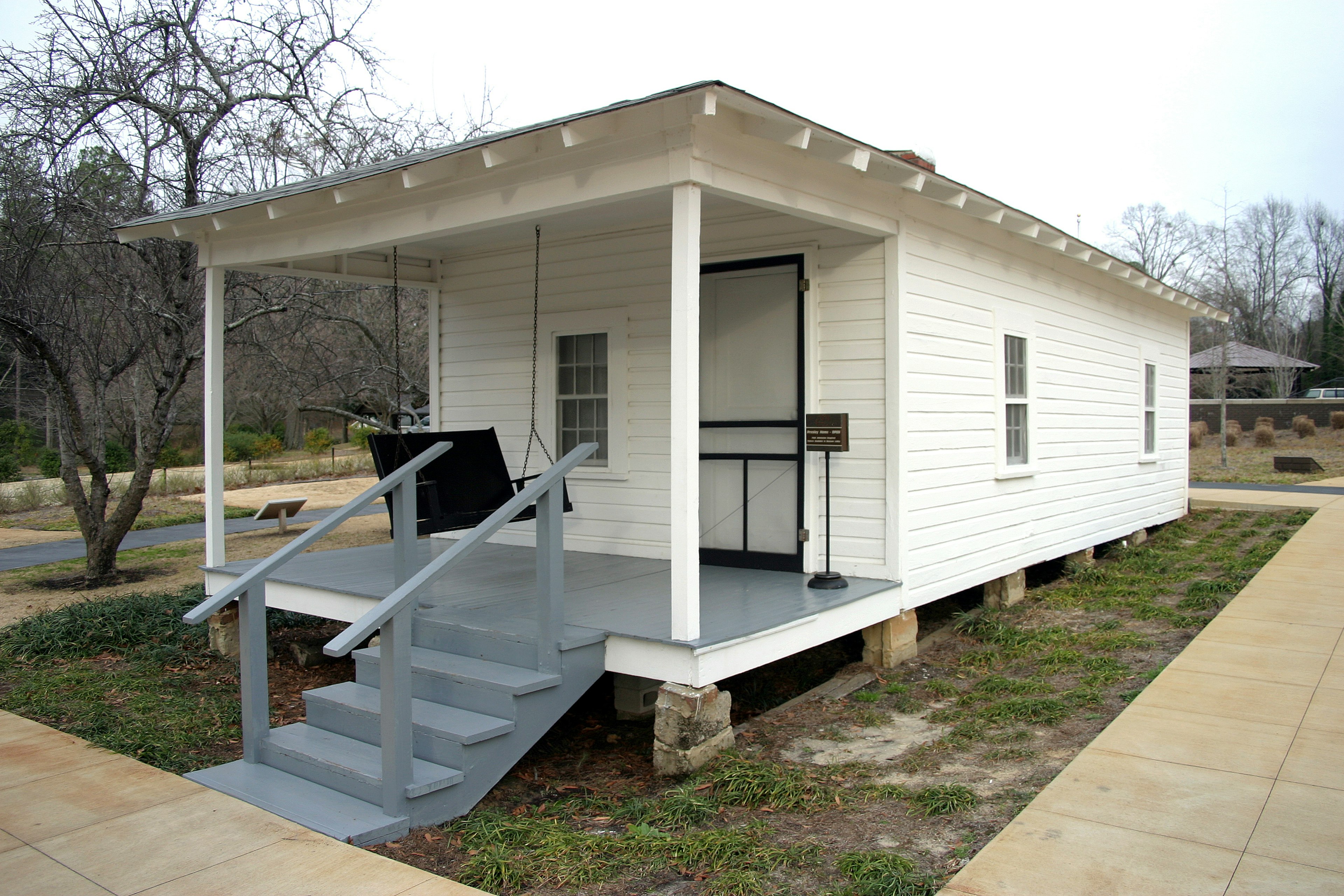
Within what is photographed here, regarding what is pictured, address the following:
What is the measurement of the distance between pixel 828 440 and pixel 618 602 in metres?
1.60

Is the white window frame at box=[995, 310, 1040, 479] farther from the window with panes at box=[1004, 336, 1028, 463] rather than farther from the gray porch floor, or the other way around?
the gray porch floor

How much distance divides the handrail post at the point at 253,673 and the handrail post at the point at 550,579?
1283 mm

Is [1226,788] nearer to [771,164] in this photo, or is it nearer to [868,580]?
[868,580]

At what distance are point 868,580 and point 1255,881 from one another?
10.1ft

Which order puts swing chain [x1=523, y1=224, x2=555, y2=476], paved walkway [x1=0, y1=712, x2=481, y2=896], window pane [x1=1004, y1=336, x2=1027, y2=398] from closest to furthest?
paved walkway [x1=0, y1=712, x2=481, y2=896]
swing chain [x1=523, y1=224, x2=555, y2=476]
window pane [x1=1004, y1=336, x2=1027, y2=398]

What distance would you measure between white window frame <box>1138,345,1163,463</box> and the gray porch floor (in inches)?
252

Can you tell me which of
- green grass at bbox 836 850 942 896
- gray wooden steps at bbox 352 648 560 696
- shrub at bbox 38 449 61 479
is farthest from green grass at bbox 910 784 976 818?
shrub at bbox 38 449 61 479

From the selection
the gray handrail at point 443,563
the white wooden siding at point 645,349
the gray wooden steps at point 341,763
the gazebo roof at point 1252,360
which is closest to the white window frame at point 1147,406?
the white wooden siding at point 645,349

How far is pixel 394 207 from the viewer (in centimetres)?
590

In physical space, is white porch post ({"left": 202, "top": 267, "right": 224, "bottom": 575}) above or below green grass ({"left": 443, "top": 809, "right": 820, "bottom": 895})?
above

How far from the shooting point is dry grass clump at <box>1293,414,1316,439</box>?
1053 inches

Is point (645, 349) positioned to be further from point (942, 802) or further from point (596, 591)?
point (942, 802)

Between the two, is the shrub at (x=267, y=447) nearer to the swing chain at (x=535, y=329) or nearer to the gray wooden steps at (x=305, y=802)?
the swing chain at (x=535, y=329)

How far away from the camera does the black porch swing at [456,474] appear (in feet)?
19.4
